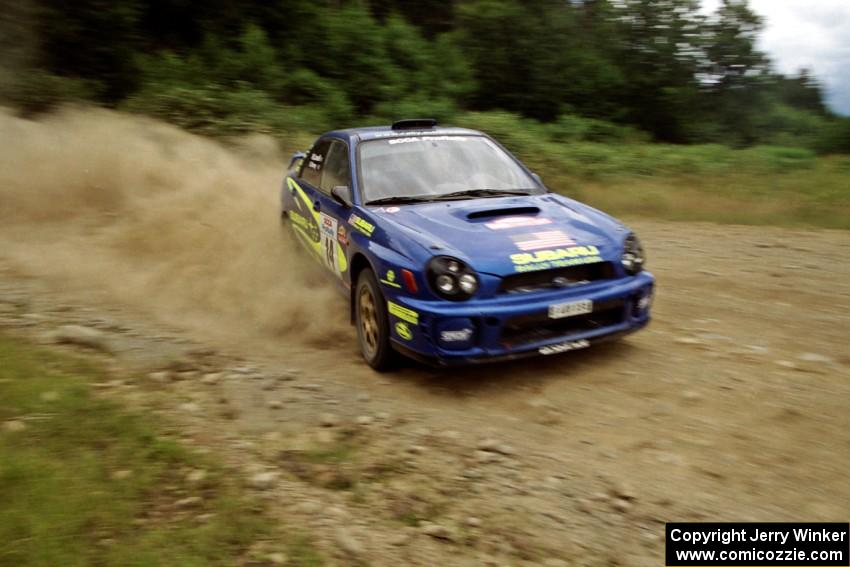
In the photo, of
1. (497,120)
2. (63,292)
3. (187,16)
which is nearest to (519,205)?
(63,292)

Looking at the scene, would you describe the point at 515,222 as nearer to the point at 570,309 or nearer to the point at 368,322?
the point at 570,309

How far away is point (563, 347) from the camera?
4.64m

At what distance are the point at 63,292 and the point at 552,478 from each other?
4.83 metres

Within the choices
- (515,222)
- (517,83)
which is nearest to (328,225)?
(515,222)

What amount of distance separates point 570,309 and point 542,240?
490mm

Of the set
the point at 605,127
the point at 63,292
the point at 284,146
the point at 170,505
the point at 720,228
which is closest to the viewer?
the point at 170,505

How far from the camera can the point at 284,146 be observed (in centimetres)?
1313

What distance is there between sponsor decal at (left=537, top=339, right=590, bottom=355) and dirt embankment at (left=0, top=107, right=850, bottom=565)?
234 mm

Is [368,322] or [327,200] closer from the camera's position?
[368,322]

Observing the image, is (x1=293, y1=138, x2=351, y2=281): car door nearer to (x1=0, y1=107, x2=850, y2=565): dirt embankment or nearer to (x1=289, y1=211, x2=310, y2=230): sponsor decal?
(x1=289, y1=211, x2=310, y2=230): sponsor decal

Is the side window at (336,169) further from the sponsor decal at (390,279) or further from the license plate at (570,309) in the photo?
the license plate at (570,309)

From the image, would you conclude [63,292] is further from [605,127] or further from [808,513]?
[605,127]

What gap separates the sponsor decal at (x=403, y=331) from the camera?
4.56 m

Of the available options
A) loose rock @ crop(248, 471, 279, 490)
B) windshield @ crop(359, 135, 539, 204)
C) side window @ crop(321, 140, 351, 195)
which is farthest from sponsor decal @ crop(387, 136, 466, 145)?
loose rock @ crop(248, 471, 279, 490)
